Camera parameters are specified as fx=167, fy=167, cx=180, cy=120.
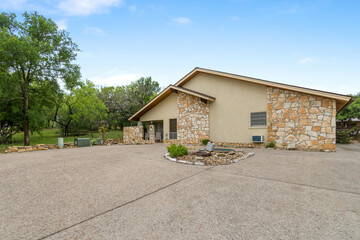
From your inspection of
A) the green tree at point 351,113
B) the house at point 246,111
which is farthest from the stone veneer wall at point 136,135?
the green tree at point 351,113

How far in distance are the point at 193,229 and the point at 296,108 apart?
9.69 metres

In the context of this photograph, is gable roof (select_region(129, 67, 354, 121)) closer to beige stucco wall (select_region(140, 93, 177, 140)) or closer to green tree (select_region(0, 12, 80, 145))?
beige stucco wall (select_region(140, 93, 177, 140))

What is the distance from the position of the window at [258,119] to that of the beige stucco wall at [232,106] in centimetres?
22

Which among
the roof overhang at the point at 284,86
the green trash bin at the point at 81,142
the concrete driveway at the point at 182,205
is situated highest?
the roof overhang at the point at 284,86

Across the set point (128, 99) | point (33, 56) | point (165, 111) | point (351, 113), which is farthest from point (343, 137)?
point (33, 56)

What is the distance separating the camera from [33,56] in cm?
1264

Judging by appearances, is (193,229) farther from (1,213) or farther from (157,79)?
(157,79)

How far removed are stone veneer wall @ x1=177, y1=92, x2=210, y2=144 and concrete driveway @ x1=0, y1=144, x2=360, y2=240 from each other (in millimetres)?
7662

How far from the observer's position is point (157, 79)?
86.8 ft

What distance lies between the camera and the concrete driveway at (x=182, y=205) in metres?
2.20

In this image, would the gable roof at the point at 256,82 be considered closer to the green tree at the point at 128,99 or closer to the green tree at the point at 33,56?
the green tree at the point at 128,99

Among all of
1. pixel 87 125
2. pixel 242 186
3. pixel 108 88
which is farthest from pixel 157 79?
pixel 242 186

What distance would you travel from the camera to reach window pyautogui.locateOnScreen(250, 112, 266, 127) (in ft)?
34.3

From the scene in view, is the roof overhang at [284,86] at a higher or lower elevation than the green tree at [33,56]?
lower
